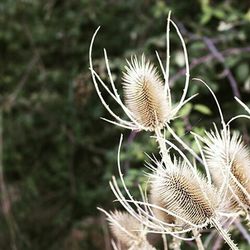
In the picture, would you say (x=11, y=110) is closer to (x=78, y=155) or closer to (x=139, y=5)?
(x=78, y=155)

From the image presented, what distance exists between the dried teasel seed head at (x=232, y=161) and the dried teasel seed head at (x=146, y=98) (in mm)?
81

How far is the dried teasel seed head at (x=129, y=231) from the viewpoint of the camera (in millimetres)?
986

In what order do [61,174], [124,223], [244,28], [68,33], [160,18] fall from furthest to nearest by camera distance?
1. [61,174]
2. [68,33]
3. [160,18]
4. [244,28]
5. [124,223]

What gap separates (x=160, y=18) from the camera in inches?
108

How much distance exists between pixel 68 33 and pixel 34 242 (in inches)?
41.7

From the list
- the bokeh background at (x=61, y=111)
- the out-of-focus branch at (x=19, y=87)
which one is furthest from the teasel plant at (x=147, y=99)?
the out-of-focus branch at (x=19, y=87)

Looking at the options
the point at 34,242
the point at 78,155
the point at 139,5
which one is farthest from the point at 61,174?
the point at 139,5

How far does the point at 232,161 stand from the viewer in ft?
2.79

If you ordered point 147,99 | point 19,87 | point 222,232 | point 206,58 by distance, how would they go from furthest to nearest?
point 19,87
point 206,58
point 147,99
point 222,232

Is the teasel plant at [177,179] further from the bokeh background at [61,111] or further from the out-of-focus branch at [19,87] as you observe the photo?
the out-of-focus branch at [19,87]

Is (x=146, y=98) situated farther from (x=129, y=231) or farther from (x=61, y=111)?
(x=61, y=111)

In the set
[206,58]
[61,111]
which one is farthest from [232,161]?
[61,111]

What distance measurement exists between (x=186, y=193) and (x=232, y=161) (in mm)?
78

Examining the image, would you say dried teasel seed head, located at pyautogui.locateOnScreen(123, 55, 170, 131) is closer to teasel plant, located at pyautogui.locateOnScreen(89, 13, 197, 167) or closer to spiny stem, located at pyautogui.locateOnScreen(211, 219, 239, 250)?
teasel plant, located at pyautogui.locateOnScreen(89, 13, 197, 167)
